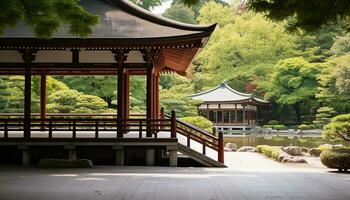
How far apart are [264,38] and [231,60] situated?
489cm

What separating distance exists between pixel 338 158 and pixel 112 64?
791cm

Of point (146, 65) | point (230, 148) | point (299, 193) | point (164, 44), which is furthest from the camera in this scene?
point (230, 148)

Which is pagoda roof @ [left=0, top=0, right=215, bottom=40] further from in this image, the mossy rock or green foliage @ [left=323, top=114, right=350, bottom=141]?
green foliage @ [left=323, top=114, right=350, bottom=141]

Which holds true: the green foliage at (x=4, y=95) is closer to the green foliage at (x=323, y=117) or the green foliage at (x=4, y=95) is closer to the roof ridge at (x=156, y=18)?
the roof ridge at (x=156, y=18)

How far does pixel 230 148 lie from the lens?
26875mm

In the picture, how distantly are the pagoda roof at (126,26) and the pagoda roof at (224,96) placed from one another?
35.4 metres

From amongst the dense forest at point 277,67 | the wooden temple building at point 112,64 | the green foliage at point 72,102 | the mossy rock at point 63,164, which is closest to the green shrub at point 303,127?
the dense forest at point 277,67

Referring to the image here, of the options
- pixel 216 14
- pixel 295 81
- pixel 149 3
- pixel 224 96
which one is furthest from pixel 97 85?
pixel 216 14

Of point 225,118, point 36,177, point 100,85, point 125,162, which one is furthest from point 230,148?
point 225,118

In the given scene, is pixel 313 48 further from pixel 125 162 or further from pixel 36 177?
pixel 36 177

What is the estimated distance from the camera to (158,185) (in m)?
10.1

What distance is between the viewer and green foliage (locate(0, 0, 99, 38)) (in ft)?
25.2

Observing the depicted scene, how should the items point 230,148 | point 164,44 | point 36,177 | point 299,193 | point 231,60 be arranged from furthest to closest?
point 231,60
point 230,148
point 164,44
point 36,177
point 299,193

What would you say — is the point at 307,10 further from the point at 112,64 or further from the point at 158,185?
the point at 112,64
